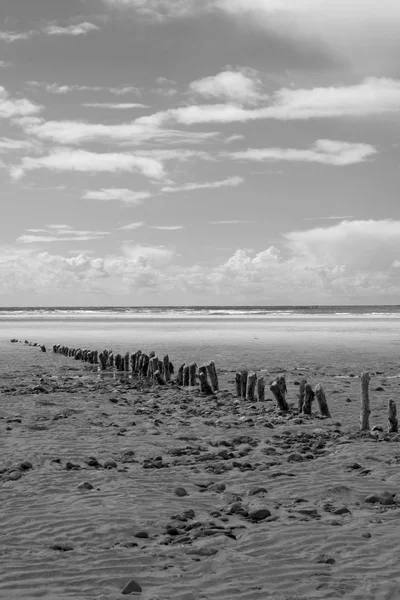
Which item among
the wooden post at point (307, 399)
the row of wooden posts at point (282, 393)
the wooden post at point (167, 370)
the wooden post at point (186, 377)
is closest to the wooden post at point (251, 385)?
the row of wooden posts at point (282, 393)

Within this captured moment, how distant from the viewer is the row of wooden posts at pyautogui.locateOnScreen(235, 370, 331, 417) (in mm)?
14391

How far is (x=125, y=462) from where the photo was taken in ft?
33.1

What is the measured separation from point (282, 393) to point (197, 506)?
25.4 feet

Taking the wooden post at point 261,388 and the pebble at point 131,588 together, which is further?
the wooden post at point 261,388

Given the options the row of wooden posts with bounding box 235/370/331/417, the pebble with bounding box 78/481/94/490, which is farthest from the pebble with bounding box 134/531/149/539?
the row of wooden posts with bounding box 235/370/331/417

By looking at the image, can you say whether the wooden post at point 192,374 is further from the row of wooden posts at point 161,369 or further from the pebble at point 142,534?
the pebble at point 142,534

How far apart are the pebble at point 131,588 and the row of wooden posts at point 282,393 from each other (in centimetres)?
950

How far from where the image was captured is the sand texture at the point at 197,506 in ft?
18.5

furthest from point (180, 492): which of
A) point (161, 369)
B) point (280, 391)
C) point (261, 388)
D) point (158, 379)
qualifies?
point (161, 369)

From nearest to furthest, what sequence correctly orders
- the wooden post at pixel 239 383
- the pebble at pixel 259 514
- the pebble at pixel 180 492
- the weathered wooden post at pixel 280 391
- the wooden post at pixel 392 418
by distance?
the pebble at pixel 259 514 < the pebble at pixel 180 492 < the wooden post at pixel 392 418 < the weathered wooden post at pixel 280 391 < the wooden post at pixel 239 383

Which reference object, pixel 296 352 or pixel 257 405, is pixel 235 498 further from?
pixel 296 352

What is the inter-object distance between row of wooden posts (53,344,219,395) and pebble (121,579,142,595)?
515 inches

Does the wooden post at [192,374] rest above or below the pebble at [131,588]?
above

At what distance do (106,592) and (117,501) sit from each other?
8.31 feet
